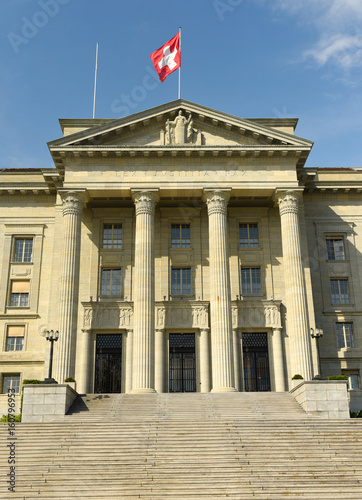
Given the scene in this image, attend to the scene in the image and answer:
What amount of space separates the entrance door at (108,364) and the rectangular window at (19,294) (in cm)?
676

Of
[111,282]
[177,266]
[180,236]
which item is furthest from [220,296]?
[111,282]

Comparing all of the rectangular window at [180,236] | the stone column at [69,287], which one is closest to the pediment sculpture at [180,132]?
the rectangular window at [180,236]

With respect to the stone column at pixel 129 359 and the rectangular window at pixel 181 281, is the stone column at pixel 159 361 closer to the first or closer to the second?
the stone column at pixel 129 359

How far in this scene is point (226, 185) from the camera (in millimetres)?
41438

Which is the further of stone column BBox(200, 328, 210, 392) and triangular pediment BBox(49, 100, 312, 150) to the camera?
triangular pediment BBox(49, 100, 312, 150)

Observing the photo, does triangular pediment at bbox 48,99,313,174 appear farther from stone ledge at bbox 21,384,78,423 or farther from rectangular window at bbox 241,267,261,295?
stone ledge at bbox 21,384,78,423

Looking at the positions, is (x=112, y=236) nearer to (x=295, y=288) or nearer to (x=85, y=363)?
(x=85, y=363)

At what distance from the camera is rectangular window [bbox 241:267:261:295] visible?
43.1 meters

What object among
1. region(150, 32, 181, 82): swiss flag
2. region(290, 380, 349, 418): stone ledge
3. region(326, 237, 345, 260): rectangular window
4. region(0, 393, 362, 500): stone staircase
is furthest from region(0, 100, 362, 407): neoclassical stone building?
region(0, 393, 362, 500): stone staircase

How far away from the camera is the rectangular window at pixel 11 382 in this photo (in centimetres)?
4228

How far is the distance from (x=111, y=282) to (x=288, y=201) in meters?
13.5

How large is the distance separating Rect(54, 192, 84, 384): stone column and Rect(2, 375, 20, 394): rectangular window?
7045mm

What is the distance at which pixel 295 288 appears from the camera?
39.0 meters

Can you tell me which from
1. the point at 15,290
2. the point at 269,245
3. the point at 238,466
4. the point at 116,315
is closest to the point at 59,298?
the point at 116,315
